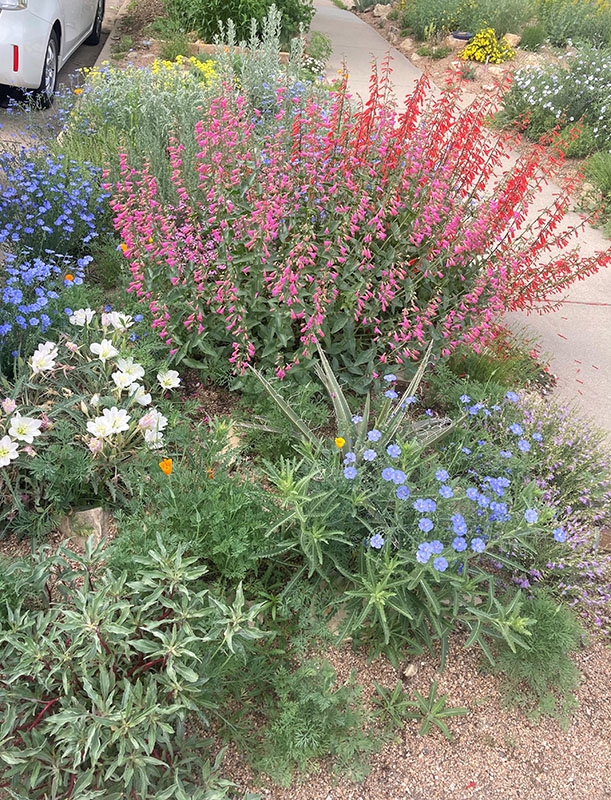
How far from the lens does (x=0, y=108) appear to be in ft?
22.6

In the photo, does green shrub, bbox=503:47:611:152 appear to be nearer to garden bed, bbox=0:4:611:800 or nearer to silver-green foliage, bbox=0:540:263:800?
garden bed, bbox=0:4:611:800

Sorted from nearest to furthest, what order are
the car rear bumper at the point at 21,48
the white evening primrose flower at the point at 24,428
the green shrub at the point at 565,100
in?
the white evening primrose flower at the point at 24,428 → the car rear bumper at the point at 21,48 → the green shrub at the point at 565,100

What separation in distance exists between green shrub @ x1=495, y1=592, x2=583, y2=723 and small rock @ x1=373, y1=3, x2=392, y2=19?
44.7 feet

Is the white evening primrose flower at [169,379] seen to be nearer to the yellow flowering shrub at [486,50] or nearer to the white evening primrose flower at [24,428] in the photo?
the white evening primrose flower at [24,428]

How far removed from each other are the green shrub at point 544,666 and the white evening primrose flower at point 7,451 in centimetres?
206

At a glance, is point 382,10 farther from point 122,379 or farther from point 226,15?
point 122,379

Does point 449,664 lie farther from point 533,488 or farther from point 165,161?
point 165,161

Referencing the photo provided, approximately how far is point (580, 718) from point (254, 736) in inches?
50.4

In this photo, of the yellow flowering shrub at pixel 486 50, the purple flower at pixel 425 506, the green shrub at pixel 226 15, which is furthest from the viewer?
the yellow flowering shrub at pixel 486 50

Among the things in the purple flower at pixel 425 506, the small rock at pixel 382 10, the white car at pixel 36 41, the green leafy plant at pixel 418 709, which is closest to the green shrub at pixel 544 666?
the green leafy plant at pixel 418 709

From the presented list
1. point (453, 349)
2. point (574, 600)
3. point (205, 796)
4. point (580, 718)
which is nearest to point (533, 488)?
point (574, 600)

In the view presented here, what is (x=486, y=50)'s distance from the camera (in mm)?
9844

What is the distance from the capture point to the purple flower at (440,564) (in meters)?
2.11

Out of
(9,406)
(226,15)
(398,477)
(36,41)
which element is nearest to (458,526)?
(398,477)
